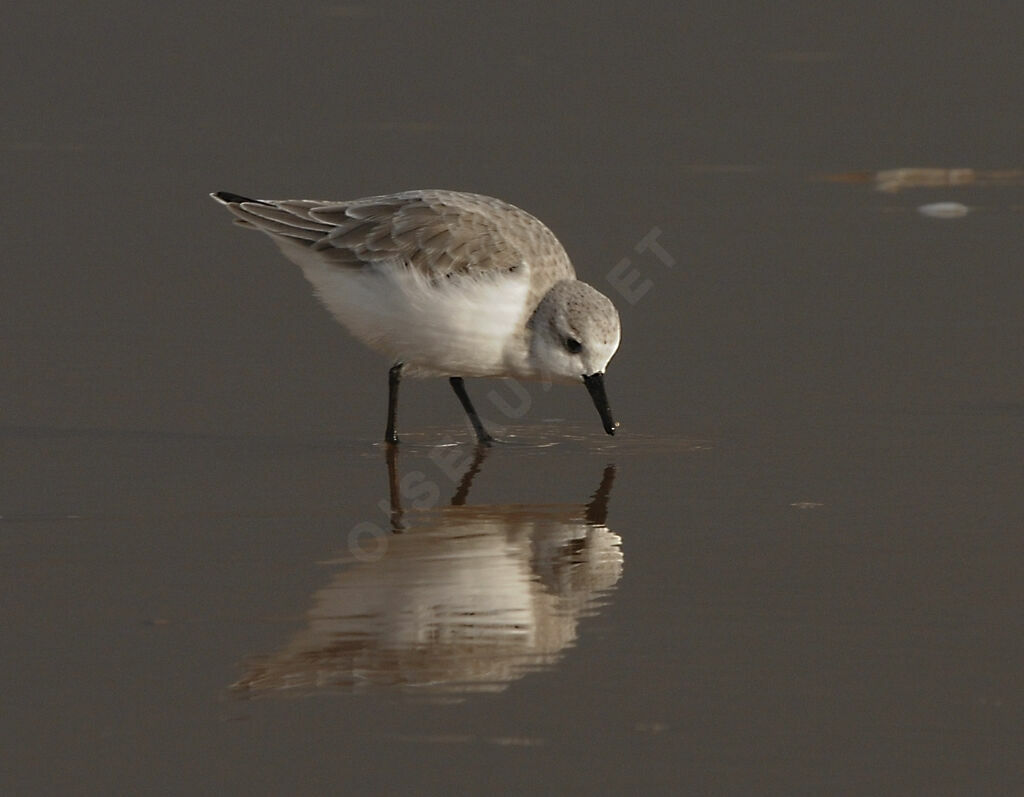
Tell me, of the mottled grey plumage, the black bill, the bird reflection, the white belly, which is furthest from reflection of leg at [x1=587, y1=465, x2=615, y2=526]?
the mottled grey plumage

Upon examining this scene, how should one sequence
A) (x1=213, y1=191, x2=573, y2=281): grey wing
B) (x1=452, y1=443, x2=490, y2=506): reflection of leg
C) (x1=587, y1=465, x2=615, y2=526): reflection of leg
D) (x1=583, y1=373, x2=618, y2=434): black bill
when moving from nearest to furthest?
1. (x1=587, y1=465, x2=615, y2=526): reflection of leg
2. (x1=452, y1=443, x2=490, y2=506): reflection of leg
3. (x1=583, y1=373, x2=618, y2=434): black bill
4. (x1=213, y1=191, x2=573, y2=281): grey wing

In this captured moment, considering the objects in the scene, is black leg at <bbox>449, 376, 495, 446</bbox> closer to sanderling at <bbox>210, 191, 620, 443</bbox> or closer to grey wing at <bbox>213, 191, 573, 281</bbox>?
sanderling at <bbox>210, 191, 620, 443</bbox>

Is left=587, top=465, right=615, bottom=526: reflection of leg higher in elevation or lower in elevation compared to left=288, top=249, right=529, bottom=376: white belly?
lower

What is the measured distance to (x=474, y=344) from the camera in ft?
28.3

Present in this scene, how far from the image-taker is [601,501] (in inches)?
301

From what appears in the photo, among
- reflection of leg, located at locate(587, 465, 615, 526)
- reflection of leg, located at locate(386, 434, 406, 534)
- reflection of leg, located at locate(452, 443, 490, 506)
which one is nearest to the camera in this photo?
reflection of leg, located at locate(386, 434, 406, 534)

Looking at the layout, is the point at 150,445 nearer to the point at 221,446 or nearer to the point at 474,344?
the point at 221,446

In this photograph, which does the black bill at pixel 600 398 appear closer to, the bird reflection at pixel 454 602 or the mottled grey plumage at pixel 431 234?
the mottled grey plumage at pixel 431 234

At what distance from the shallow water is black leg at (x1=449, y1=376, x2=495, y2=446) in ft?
→ 0.54

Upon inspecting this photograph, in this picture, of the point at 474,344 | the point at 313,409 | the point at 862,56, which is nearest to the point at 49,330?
the point at 313,409

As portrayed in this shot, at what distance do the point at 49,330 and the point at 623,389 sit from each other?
335 centimetres

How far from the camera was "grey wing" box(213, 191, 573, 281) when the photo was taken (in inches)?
343

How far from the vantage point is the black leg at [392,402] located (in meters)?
8.77

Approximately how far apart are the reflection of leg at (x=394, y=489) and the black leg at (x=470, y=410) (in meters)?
0.43
